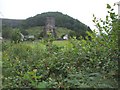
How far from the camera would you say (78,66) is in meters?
3.75

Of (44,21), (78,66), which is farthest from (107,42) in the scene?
(44,21)

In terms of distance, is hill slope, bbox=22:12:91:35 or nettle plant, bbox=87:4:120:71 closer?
nettle plant, bbox=87:4:120:71

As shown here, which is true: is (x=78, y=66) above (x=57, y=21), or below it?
below

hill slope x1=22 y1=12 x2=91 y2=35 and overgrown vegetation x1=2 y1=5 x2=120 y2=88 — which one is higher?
hill slope x1=22 y1=12 x2=91 y2=35

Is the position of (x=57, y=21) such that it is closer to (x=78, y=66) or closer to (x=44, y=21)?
(x=44, y=21)

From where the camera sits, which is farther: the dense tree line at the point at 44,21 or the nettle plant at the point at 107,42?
the dense tree line at the point at 44,21

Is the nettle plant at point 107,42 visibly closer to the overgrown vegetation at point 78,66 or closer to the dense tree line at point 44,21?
the overgrown vegetation at point 78,66

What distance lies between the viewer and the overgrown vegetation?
2.86m

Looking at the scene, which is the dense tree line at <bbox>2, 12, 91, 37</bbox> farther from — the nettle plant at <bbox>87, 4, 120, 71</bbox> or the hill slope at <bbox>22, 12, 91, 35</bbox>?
the nettle plant at <bbox>87, 4, 120, 71</bbox>

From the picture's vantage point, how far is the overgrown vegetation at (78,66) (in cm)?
286

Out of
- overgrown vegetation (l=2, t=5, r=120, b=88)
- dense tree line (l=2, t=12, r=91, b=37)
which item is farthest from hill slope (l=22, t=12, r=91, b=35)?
overgrown vegetation (l=2, t=5, r=120, b=88)

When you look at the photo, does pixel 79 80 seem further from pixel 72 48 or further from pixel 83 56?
pixel 72 48

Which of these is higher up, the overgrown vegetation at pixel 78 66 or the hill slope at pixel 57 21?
the hill slope at pixel 57 21

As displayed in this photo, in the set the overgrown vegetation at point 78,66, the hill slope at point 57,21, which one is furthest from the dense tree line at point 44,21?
the overgrown vegetation at point 78,66
